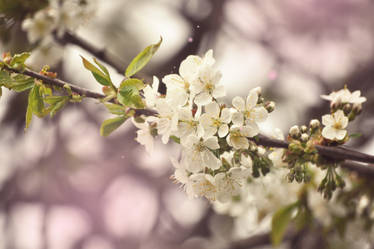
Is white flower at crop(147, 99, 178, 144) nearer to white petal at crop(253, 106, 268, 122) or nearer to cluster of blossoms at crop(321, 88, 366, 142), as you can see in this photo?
white petal at crop(253, 106, 268, 122)

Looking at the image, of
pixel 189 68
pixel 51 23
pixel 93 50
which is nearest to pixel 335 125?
pixel 189 68

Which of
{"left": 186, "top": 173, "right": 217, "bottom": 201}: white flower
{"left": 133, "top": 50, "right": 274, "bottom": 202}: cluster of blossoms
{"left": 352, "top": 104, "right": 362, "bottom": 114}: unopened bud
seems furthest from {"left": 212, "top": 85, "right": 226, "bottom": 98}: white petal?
{"left": 352, "top": 104, "right": 362, "bottom": 114}: unopened bud

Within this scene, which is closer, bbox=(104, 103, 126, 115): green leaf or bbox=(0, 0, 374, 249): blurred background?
bbox=(104, 103, 126, 115): green leaf

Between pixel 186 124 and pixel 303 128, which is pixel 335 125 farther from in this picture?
pixel 186 124

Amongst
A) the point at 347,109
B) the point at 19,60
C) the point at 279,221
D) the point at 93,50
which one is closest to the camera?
the point at 19,60

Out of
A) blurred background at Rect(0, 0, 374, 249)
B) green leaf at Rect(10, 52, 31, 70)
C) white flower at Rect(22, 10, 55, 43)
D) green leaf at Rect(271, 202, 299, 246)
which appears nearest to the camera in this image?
green leaf at Rect(10, 52, 31, 70)

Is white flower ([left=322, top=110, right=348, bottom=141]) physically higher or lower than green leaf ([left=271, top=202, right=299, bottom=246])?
higher

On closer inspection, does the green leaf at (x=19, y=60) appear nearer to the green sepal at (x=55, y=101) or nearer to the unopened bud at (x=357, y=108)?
the green sepal at (x=55, y=101)

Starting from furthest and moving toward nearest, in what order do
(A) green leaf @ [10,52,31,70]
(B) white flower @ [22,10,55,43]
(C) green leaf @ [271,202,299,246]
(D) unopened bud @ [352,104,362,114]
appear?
(B) white flower @ [22,10,55,43] → (C) green leaf @ [271,202,299,246] → (D) unopened bud @ [352,104,362,114] → (A) green leaf @ [10,52,31,70]
